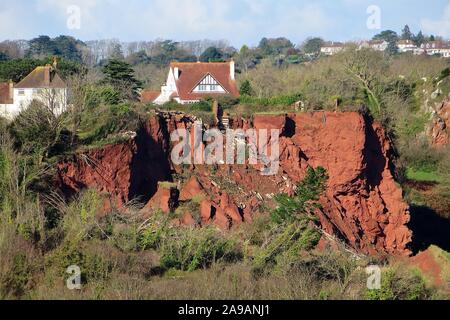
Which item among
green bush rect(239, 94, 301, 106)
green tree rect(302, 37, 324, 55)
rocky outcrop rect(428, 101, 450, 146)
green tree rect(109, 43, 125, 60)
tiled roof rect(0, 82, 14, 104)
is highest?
green tree rect(302, 37, 324, 55)

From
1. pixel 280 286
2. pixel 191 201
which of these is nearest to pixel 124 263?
pixel 280 286

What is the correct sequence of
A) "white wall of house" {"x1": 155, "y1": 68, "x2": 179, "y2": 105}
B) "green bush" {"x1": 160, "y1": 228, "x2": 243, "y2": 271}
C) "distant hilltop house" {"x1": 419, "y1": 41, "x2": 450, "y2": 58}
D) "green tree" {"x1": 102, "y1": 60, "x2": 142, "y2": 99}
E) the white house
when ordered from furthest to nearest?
the white house, "distant hilltop house" {"x1": 419, "y1": 41, "x2": 450, "y2": 58}, "white wall of house" {"x1": 155, "y1": 68, "x2": 179, "y2": 105}, "green tree" {"x1": 102, "y1": 60, "x2": 142, "y2": 99}, "green bush" {"x1": 160, "y1": 228, "x2": 243, "y2": 271}

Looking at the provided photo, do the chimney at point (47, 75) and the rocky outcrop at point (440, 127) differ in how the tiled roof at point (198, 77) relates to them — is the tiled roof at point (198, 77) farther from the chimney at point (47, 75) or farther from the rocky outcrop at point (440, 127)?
the rocky outcrop at point (440, 127)

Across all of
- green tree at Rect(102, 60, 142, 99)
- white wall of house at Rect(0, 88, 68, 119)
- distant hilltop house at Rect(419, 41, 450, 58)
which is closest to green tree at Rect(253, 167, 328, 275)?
white wall of house at Rect(0, 88, 68, 119)

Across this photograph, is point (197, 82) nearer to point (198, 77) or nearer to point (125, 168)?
point (198, 77)

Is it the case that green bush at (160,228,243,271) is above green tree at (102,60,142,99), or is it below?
below

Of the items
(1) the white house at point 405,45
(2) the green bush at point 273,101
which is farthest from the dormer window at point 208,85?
(1) the white house at point 405,45

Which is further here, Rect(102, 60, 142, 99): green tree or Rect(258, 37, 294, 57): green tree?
Rect(258, 37, 294, 57): green tree

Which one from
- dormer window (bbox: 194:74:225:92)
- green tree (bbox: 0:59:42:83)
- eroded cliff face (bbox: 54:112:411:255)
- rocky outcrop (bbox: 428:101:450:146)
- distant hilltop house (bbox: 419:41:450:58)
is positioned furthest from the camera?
distant hilltop house (bbox: 419:41:450:58)

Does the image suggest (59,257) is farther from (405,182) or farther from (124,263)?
(405,182)

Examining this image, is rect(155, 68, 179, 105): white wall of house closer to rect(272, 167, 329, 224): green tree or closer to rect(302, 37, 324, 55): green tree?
rect(272, 167, 329, 224): green tree
